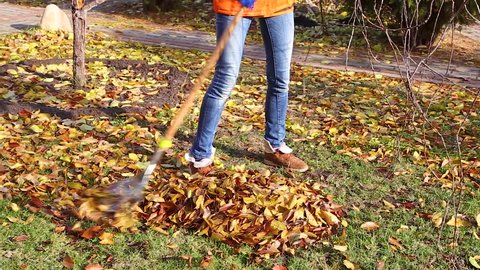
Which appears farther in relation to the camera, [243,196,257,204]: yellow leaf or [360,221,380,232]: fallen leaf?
[360,221,380,232]: fallen leaf

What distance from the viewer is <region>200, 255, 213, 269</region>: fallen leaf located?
2676 mm

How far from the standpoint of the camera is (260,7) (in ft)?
10.8

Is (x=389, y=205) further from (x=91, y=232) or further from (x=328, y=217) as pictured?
(x=91, y=232)

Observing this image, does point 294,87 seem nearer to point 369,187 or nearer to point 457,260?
point 369,187

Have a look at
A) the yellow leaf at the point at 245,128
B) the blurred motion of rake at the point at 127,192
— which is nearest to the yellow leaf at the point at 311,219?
the blurred motion of rake at the point at 127,192

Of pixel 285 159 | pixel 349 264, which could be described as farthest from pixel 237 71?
pixel 349 264

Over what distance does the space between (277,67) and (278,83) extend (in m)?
0.12

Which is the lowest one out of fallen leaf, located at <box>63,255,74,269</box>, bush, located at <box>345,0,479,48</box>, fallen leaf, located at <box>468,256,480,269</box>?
fallen leaf, located at <box>63,255,74,269</box>

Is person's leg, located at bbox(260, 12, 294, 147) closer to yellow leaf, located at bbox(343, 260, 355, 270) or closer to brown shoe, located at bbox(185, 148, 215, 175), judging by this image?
brown shoe, located at bbox(185, 148, 215, 175)

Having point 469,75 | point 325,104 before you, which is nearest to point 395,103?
point 325,104

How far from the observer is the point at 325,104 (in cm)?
536

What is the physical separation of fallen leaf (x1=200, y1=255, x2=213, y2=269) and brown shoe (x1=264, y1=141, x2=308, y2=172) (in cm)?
117

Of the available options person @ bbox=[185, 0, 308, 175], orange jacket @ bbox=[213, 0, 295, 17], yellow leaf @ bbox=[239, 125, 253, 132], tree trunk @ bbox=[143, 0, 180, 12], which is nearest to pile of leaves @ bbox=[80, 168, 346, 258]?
person @ bbox=[185, 0, 308, 175]

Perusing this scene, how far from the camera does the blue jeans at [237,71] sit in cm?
328
